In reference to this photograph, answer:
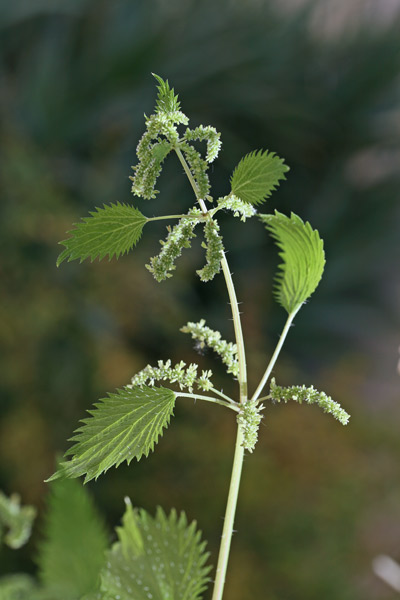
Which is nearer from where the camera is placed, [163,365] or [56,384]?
[163,365]

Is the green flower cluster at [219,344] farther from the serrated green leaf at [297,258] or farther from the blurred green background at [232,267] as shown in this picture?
the blurred green background at [232,267]

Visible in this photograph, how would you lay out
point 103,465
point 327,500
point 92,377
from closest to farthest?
point 103,465 → point 327,500 → point 92,377

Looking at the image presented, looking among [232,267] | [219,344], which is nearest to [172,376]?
[219,344]

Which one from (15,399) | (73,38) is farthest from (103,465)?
(73,38)

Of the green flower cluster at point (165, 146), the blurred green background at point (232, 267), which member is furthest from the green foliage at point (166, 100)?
the blurred green background at point (232, 267)

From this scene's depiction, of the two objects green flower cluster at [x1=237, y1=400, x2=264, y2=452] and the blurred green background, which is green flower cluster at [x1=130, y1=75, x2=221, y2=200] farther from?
the blurred green background

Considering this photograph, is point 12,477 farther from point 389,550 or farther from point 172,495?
point 389,550

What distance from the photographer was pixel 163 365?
95mm

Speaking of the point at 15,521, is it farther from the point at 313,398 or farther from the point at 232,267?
the point at 232,267

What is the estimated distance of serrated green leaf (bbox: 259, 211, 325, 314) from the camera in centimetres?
11

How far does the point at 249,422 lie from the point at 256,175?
3 centimetres

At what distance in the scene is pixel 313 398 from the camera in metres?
0.09

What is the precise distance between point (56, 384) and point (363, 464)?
0.43 metres

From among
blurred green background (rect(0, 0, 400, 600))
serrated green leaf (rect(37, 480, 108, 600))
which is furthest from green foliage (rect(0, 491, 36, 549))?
blurred green background (rect(0, 0, 400, 600))
